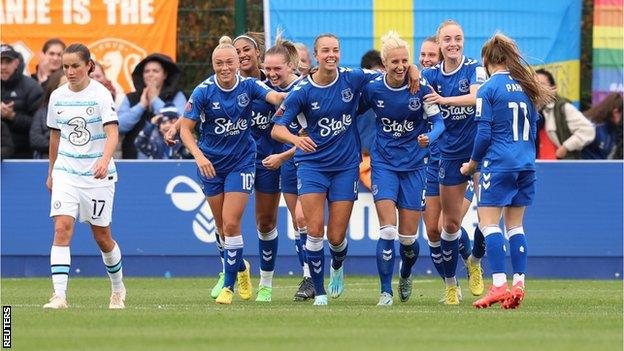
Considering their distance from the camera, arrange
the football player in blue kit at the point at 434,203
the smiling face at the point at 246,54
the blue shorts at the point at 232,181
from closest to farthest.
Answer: the blue shorts at the point at 232,181 → the football player in blue kit at the point at 434,203 → the smiling face at the point at 246,54

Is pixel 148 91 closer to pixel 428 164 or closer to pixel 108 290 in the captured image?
pixel 108 290

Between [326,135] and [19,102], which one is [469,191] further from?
[19,102]

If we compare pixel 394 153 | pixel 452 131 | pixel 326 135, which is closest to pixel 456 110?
pixel 452 131

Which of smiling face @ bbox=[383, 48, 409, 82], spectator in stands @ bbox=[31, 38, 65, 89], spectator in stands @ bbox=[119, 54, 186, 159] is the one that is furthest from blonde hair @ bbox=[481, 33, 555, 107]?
spectator in stands @ bbox=[31, 38, 65, 89]

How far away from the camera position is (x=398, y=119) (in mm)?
14000

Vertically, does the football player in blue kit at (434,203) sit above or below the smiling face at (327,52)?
below

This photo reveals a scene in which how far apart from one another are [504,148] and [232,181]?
267cm

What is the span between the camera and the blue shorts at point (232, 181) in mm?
14438

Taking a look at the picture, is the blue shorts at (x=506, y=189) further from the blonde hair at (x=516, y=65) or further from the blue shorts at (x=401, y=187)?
the blue shorts at (x=401, y=187)

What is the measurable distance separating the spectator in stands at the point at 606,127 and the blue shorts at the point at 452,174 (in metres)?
5.50

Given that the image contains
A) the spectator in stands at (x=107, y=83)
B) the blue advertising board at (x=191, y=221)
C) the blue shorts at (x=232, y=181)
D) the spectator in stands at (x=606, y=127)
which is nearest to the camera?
the blue shorts at (x=232, y=181)

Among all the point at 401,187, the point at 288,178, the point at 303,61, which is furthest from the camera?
the point at 303,61

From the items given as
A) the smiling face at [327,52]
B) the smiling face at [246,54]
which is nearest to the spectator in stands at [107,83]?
the smiling face at [246,54]

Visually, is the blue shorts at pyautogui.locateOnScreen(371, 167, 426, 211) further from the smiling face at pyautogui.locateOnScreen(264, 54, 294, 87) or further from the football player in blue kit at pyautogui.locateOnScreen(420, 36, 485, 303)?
the smiling face at pyautogui.locateOnScreen(264, 54, 294, 87)
